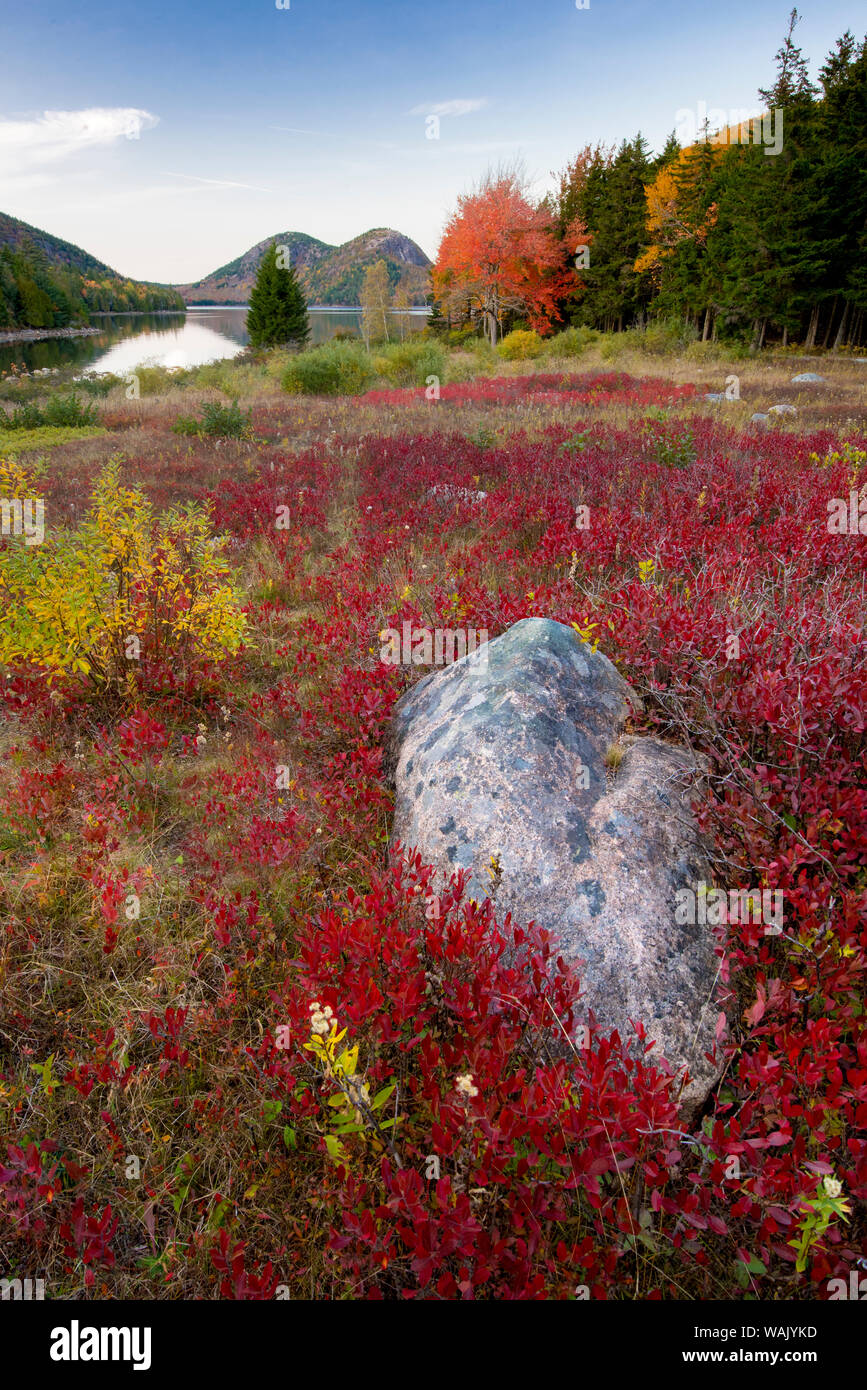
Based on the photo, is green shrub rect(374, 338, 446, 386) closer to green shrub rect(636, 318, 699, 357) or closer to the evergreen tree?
green shrub rect(636, 318, 699, 357)

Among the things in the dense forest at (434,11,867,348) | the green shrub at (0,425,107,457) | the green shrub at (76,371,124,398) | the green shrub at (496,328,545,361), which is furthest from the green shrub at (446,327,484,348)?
the green shrub at (0,425,107,457)

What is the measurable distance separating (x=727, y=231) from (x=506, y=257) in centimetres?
1168

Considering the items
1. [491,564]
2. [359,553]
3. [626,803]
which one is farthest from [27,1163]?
[359,553]

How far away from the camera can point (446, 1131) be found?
1.59 meters

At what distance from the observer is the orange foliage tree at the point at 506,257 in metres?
35.9

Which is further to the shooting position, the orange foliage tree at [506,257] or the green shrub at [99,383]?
the orange foliage tree at [506,257]

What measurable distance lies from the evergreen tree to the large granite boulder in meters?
44.4

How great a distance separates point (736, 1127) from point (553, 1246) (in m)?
0.63

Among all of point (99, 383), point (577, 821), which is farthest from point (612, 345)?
point (577, 821)

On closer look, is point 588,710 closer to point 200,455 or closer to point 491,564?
point 491,564

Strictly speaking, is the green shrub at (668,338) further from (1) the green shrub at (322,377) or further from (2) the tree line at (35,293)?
(2) the tree line at (35,293)

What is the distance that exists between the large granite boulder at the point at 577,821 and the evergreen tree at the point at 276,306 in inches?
1747

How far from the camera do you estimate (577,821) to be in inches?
105

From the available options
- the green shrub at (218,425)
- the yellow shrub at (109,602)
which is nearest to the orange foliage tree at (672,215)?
the green shrub at (218,425)
